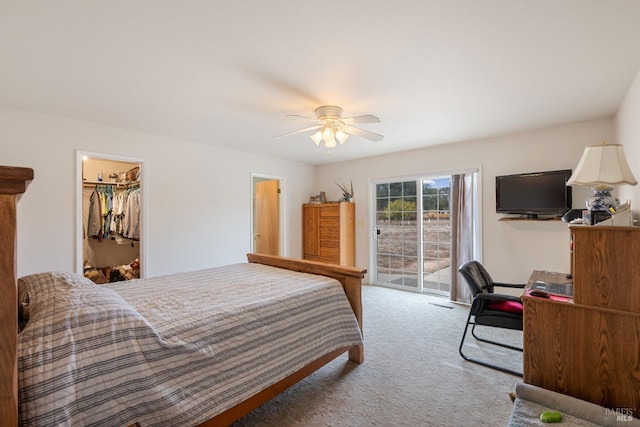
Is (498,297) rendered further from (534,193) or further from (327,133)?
(327,133)

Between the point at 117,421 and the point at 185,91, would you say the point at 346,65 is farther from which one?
the point at 117,421

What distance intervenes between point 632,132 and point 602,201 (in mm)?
1009

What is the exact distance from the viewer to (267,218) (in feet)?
18.4

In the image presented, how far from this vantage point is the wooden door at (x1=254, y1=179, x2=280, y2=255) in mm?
5414

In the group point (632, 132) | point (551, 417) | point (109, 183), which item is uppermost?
point (632, 132)

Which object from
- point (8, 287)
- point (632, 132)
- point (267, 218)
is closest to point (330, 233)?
point (267, 218)

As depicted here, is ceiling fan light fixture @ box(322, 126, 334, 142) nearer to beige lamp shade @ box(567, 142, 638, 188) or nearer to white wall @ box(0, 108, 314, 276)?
beige lamp shade @ box(567, 142, 638, 188)

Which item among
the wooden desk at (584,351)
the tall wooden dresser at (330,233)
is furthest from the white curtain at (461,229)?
the wooden desk at (584,351)

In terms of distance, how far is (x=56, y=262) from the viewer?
9.87 ft

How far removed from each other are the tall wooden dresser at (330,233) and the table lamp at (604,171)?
3.51 metres

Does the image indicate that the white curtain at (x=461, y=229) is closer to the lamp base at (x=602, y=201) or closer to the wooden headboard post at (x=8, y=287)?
the lamp base at (x=602, y=201)

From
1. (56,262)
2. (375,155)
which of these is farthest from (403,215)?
(56,262)

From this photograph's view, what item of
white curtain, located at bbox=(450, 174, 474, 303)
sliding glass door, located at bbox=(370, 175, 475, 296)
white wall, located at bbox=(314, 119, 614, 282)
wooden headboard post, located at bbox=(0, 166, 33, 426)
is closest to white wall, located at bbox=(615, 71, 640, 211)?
white wall, located at bbox=(314, 119, 614, 282)

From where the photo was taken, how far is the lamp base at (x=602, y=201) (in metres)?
1.83
